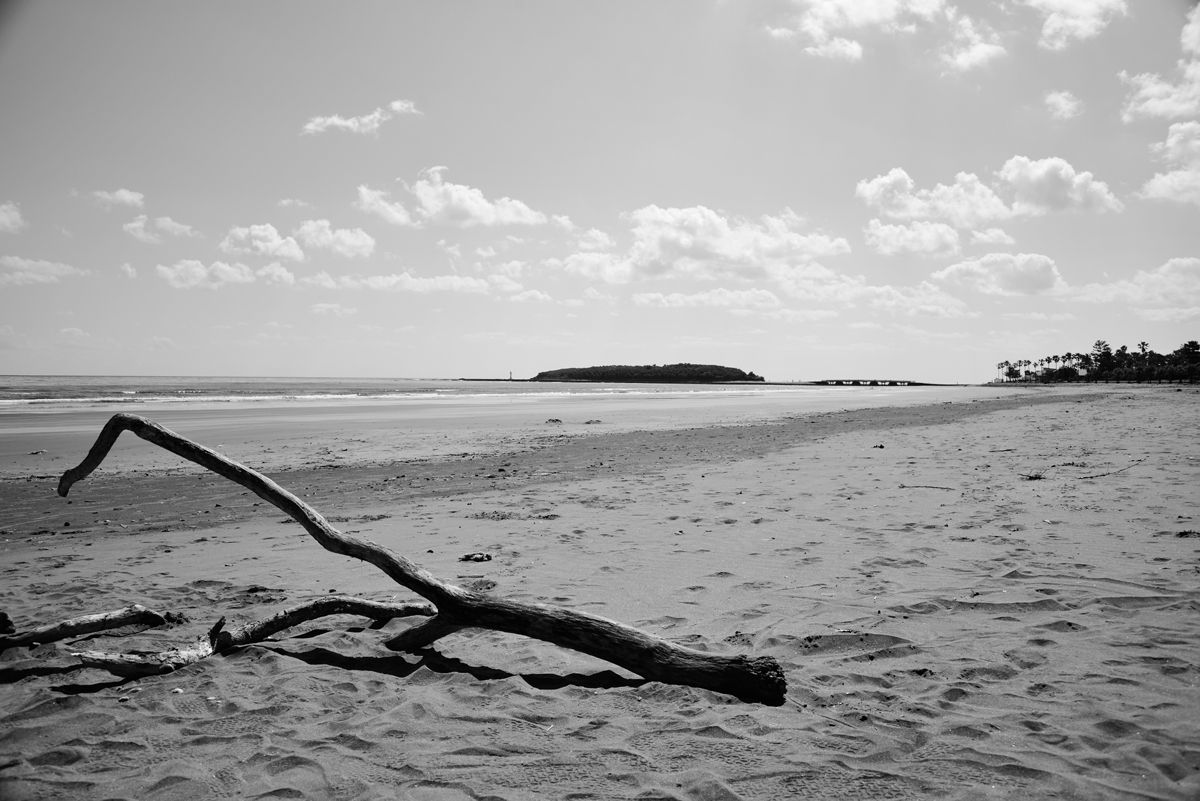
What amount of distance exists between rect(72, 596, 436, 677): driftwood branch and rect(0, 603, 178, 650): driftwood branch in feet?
1.63

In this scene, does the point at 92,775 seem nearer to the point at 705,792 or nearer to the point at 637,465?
the point at 705,792

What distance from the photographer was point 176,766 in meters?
2.95

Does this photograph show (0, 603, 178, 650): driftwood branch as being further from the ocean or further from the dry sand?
the ocean

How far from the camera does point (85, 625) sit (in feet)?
13.9

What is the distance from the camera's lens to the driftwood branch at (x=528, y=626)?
11.5 feet

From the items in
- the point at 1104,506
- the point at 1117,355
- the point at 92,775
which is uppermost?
the point at 1117,355

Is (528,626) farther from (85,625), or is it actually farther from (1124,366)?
(1124,366)

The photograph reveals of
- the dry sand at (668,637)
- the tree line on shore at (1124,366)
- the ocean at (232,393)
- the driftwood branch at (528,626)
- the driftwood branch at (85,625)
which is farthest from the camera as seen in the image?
the tree line on shore at (1124,366)

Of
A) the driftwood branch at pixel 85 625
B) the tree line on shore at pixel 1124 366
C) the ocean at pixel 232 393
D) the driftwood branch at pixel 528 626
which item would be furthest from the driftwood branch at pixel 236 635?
the tree line on shore at pixel 1124 366

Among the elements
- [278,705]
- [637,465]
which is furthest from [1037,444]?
[278,705]

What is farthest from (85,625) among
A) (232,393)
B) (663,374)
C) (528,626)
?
(663,374)

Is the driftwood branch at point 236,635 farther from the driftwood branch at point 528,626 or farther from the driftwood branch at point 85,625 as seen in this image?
the driftwood branch at point 85,625

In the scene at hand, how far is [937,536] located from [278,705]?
5.98 meters

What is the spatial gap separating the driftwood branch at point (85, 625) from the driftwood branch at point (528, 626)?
812 millimetres
